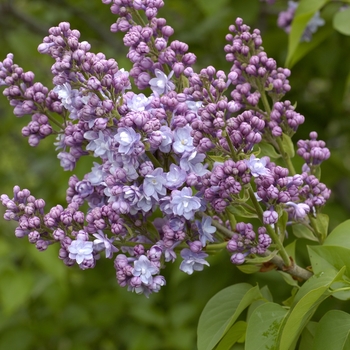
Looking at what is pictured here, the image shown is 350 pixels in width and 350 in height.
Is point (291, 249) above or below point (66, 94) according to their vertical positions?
below

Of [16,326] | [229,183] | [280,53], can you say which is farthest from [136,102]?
[16,326]

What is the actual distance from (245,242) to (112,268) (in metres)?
2.53

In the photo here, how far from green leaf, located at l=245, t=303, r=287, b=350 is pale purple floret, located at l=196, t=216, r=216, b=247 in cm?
21

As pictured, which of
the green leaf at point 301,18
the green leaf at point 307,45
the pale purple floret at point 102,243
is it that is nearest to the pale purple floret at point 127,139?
the pale purple floret at point 102,243

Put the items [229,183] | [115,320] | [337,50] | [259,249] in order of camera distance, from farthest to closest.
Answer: [115,320], [337,50], [259,249], [229,183]

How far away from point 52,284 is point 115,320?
0.54 m

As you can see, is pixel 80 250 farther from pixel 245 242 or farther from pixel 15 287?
pixel 15 287

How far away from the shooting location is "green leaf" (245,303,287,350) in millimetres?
1317

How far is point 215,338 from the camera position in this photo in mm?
1428

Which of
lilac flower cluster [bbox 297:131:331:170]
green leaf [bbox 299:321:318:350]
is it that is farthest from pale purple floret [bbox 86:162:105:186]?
green leaf [bbox 299:321:318:350]

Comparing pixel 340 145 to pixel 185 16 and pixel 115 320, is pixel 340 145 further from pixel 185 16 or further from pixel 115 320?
pixel 115 320

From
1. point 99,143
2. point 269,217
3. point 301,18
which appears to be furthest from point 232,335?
point 301,18

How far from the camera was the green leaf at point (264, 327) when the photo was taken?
4.32 ft

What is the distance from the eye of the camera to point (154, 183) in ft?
4.15
